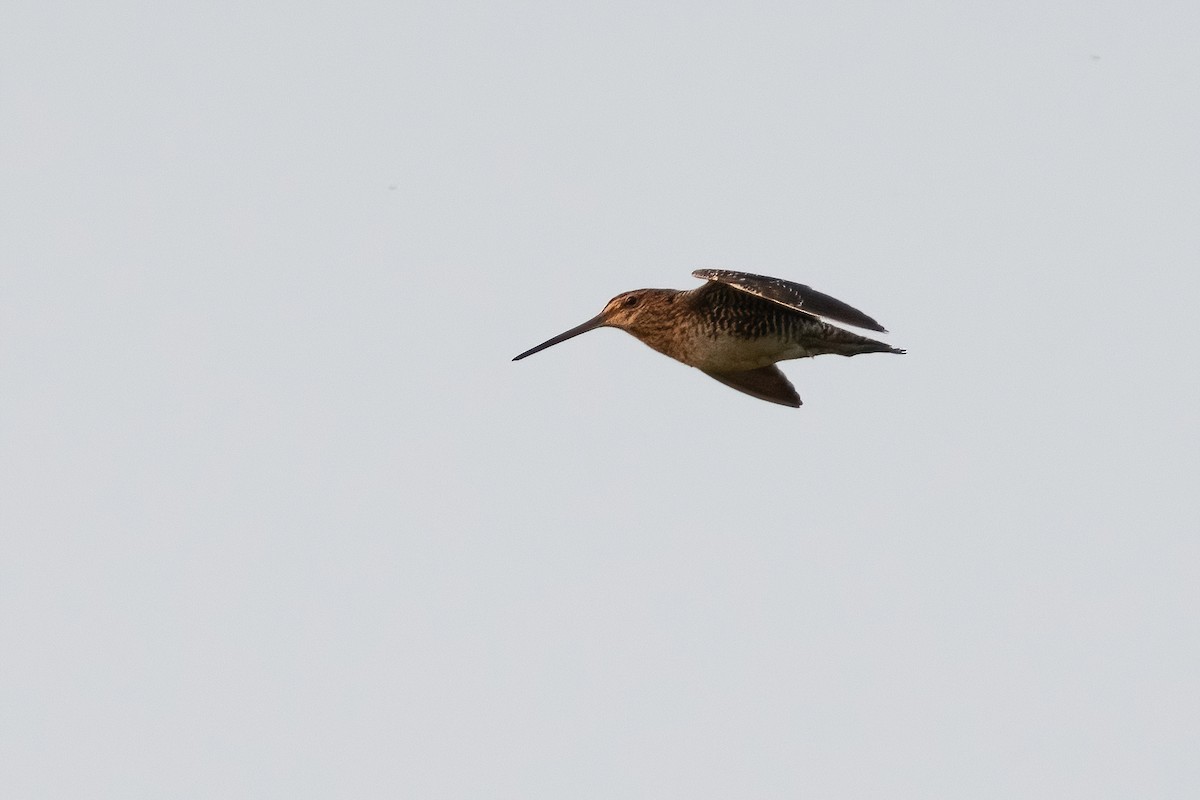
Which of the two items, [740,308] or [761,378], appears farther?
[761,378]

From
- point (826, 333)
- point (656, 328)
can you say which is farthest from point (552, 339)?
point (826, 333)

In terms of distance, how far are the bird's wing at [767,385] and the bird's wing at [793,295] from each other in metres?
2.22

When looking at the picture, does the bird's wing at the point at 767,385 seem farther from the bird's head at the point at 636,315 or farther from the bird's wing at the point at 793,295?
the bird's wing at the point at 793,295

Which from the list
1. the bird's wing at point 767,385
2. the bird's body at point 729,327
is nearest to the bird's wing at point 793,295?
the bird's body at point 729,327

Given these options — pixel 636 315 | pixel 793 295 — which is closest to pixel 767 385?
→ pixel 636 315

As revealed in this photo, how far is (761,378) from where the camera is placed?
18.8m

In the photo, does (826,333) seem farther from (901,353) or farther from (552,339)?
(552,339)

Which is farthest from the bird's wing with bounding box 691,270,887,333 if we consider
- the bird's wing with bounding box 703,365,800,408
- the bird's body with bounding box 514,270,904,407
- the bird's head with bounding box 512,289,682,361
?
the bird's wing with bounding box 703,365,800,408

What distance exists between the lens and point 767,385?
741 inches

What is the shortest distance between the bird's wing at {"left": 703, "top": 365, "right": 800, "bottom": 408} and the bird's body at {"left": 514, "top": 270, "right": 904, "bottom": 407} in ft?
1.50

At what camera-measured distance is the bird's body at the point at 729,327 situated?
17031mm

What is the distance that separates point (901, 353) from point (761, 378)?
6.30ft

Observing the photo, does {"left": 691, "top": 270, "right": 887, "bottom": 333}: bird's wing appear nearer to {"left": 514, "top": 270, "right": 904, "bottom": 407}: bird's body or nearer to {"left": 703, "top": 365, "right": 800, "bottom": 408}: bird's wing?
{"left": 514, "top": 270, "right": 904, "bottom": 407}: bird's body

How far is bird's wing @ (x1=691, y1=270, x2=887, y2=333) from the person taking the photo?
1551 cm
